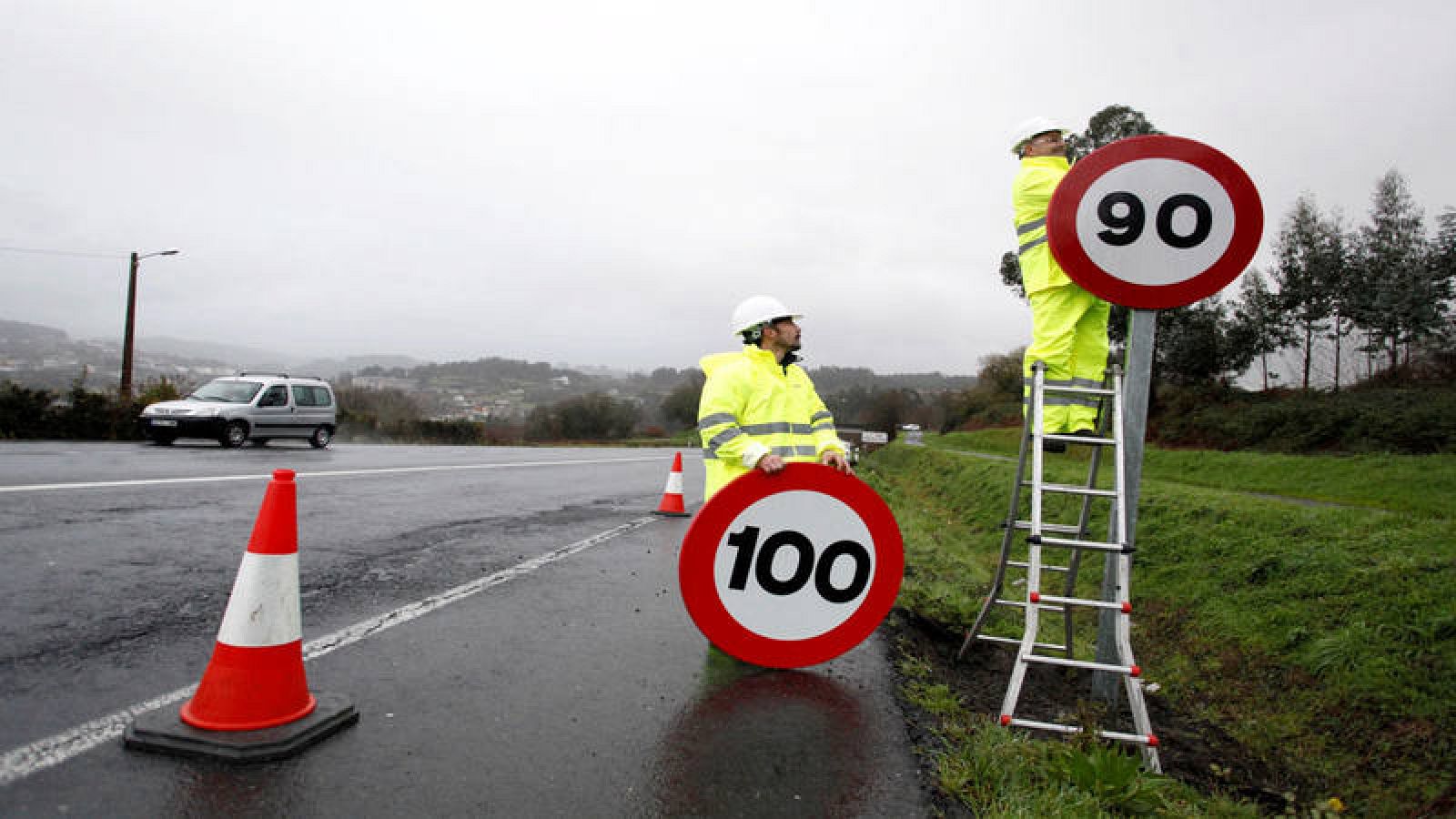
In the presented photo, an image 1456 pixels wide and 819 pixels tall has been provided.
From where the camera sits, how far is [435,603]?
520cm

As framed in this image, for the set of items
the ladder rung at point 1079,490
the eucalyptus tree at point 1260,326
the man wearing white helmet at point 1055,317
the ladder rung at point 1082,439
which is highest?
the eucalyptus tree at point 1260,326

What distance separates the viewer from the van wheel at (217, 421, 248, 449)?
63.3 feet

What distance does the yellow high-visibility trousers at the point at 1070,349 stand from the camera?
426 cm

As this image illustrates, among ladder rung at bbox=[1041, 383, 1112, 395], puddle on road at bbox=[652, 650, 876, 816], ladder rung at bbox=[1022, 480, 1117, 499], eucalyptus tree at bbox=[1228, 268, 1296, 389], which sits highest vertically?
eucalyptus tree at bbox=[1228, 268, 1296, 389]

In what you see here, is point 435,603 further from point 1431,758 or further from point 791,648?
point 1431,758

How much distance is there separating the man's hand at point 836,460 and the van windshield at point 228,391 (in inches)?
770

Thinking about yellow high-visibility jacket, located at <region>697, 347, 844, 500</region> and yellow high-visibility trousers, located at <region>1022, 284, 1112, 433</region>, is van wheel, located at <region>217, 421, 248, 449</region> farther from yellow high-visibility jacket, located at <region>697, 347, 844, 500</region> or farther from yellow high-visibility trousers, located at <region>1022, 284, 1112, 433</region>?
yellow high-visibility trousers, located at <region>1022, 284, 1112, 433</region>

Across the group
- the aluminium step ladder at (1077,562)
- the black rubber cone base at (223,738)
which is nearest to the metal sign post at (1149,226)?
the aluminium step ladder at (1077,562)

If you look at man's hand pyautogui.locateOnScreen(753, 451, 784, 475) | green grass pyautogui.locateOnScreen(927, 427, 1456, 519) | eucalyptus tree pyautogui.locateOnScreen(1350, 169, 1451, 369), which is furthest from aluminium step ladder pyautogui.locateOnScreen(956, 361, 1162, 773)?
eucalyptus tree pyautogui.locateOnScreen(1350, 169, 1451, 369)

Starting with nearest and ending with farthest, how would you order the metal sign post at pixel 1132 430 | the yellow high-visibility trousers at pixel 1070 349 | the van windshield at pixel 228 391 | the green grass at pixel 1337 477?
the metal sign post at pixel 1132 430
the yellow high-visibility trousers at pixel 1070 349
the green grass at pixel 1337 477
the van windshield at pixel 228 391

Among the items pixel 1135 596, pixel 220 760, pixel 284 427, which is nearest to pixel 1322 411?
pixel 1135 596

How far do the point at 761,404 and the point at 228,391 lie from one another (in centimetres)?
1994

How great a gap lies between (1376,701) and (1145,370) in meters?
2.55

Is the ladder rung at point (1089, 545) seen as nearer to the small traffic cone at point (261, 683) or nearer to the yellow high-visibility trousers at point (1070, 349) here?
the yellow high-visibility trousers at point (1070, 349)
